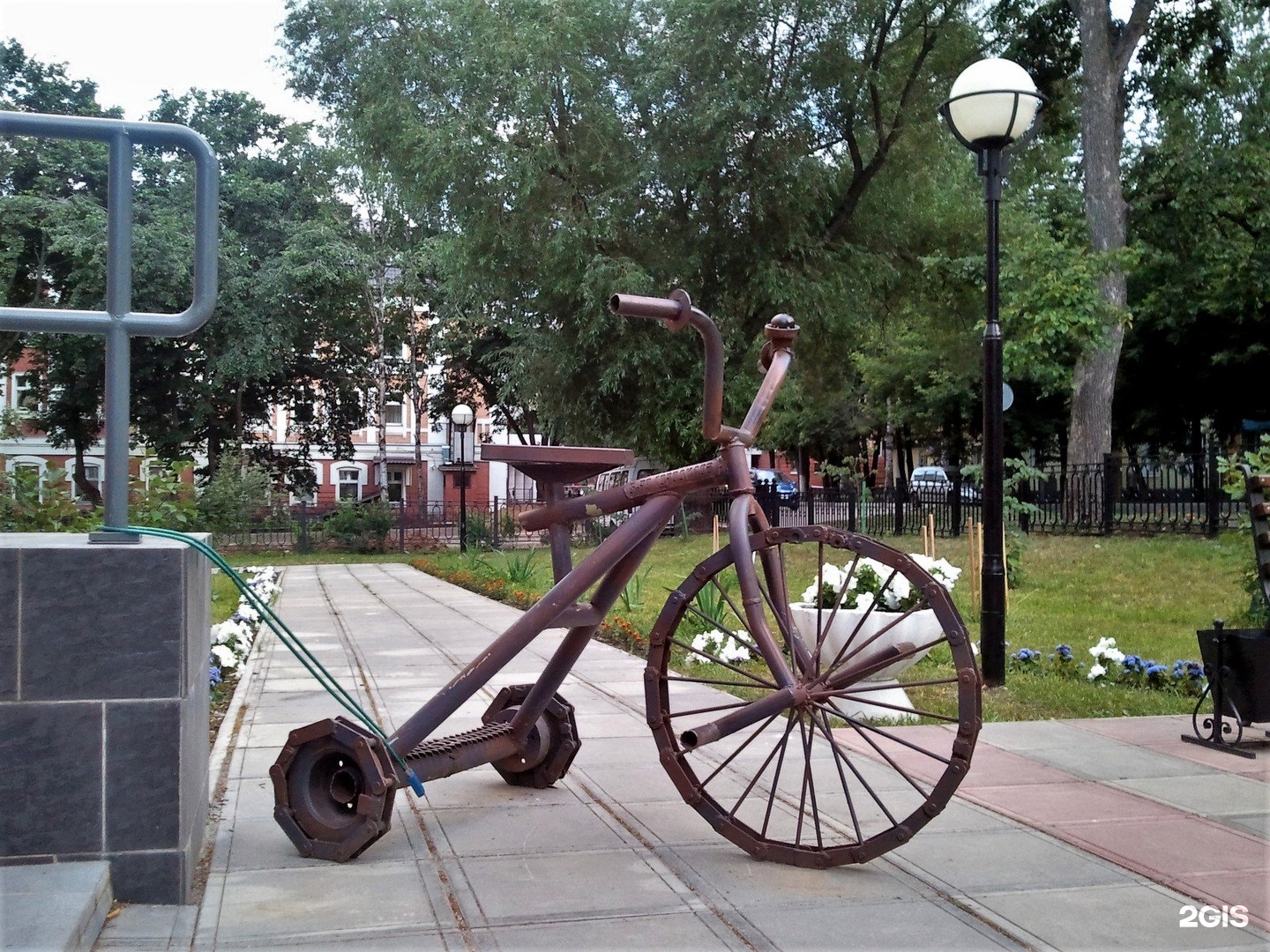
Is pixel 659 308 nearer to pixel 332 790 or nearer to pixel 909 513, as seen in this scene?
pixel 332 790

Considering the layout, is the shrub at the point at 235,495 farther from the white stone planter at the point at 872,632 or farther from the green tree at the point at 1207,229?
the white stone planter at the point at 872,632

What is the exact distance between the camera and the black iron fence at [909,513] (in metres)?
16.6

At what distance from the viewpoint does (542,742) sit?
4.45 m

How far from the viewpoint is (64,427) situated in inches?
979

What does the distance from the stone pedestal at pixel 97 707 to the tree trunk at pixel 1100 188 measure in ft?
61.8

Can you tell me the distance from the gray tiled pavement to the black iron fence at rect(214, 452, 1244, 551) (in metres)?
6.35

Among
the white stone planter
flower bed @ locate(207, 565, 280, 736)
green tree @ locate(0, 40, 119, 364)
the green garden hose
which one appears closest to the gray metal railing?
green tree @ locate(0, 40, 119, 364)

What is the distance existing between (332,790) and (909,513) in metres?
19.9

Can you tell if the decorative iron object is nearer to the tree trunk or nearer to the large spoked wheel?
the large spoked wheel

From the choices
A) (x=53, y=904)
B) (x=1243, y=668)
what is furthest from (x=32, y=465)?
(x=1243, y=668)

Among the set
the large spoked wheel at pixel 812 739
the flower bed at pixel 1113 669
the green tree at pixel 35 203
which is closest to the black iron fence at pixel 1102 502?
the flower bed at pixel 1113 669

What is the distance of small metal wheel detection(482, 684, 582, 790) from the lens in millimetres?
4426

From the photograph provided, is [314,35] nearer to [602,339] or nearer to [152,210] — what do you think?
[602,339]

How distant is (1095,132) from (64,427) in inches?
827
